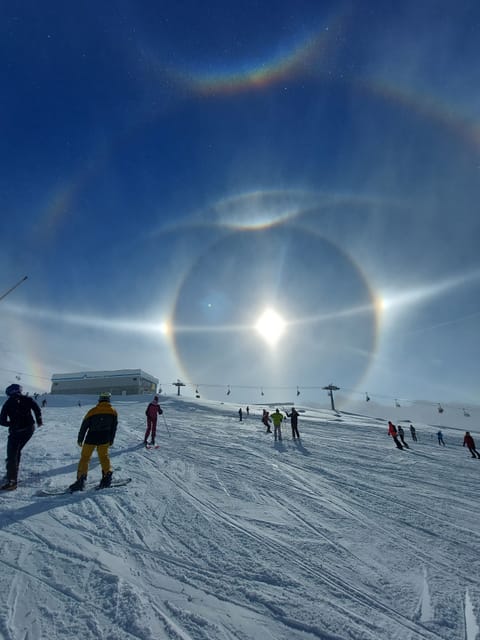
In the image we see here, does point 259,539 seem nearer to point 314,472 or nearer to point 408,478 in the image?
point 314,472

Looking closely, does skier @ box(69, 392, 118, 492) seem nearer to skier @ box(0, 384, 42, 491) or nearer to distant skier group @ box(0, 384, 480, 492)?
distant skier group @ box(0, 384, 480, 492)

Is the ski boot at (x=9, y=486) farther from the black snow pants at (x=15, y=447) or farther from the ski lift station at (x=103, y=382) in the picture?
the ski lift station at (x=103, y=382)

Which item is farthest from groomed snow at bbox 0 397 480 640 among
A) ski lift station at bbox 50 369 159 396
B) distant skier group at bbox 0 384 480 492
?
ski lift station at bbox 50 369 159 396

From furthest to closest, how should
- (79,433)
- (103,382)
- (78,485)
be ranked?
(103,382) < (79,433) < (78,485)

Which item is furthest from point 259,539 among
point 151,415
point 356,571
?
point 151,415

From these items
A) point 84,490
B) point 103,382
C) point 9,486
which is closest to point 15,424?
point 9,486

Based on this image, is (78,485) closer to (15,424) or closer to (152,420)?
(15,424)

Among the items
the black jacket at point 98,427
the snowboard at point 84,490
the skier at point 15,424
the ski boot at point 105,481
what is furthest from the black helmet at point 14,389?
the ski boot at point 105,481
